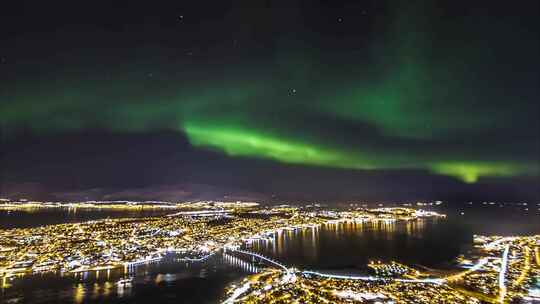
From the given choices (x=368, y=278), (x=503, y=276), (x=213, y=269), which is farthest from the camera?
(x=213, y=269)

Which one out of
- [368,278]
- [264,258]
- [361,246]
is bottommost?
[368,278]

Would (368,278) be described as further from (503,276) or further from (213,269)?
(213,269)

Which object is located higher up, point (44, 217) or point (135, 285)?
point (44, 217)

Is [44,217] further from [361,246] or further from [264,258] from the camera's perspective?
[361,246]

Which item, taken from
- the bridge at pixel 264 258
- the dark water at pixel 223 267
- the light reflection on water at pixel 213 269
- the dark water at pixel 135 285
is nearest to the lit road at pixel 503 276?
the dark water at pixel 223 267

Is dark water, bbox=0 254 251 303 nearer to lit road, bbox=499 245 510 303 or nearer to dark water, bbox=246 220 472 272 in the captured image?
dark water, bbox=246 220 472 272

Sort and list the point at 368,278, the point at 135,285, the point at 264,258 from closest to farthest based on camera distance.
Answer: the point at 135,285, the point at 368,278, the point at 264,258

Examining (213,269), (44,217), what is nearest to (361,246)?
(213,269)

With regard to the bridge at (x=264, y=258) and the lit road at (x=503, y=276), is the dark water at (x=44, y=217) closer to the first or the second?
the bridge at (x=264, y=258)

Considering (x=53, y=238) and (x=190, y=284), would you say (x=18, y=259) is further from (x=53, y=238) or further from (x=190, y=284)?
(x=190, y=284)

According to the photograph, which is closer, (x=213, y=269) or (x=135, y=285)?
(x=135, y=285)

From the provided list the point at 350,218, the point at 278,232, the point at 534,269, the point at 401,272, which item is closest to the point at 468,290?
the point at 401,272

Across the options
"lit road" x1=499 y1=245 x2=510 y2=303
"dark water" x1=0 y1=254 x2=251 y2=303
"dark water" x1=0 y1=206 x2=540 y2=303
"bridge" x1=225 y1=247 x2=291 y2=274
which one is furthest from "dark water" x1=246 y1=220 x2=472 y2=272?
"dark water" x1=0 y1=254 x2=251 y2=303
